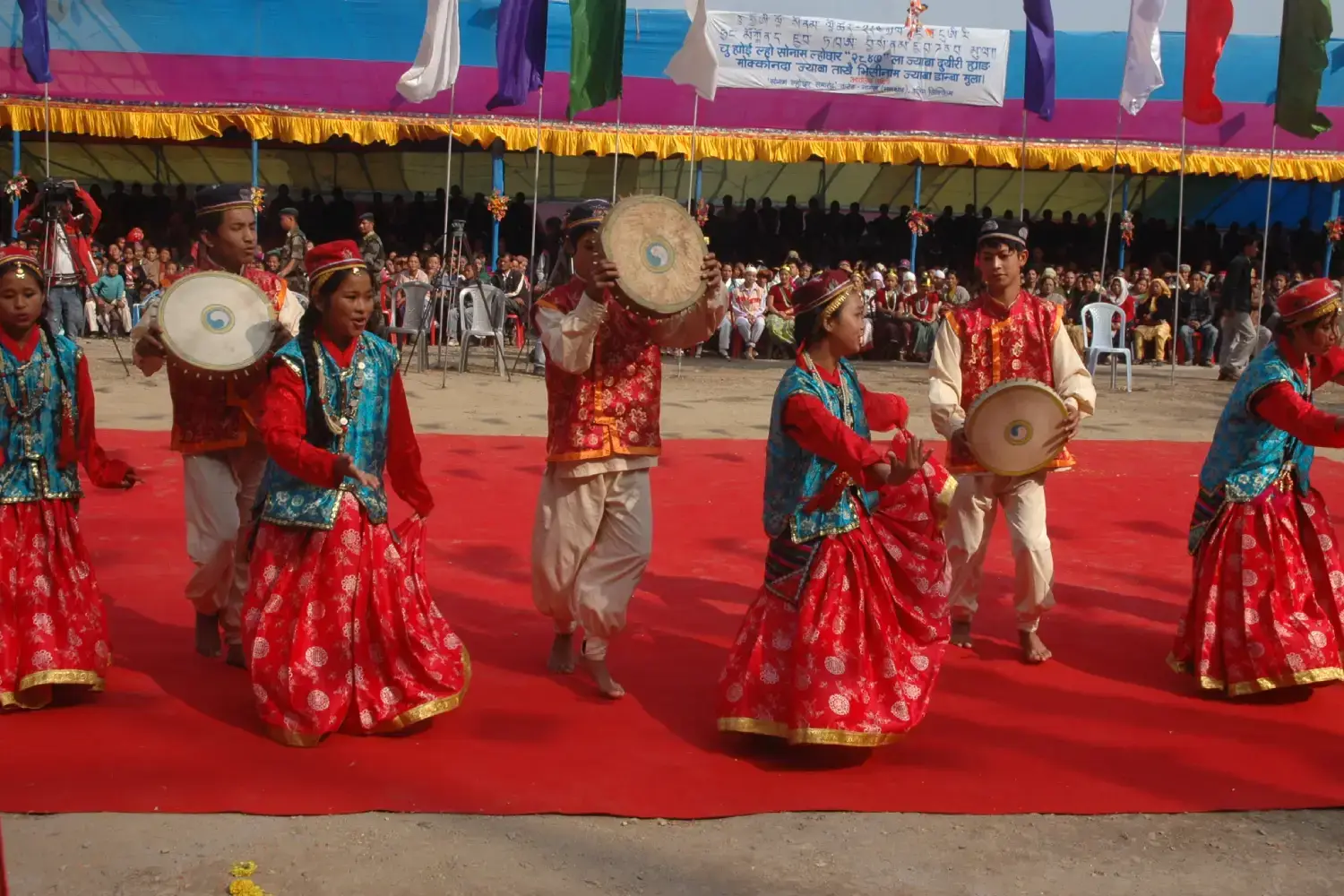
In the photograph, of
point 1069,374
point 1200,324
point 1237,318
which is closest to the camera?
point 1069,374

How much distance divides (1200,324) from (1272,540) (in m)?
16.1

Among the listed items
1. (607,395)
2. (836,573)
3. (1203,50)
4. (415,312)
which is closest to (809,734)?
(836,573)

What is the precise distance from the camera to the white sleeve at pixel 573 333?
4.62 meters

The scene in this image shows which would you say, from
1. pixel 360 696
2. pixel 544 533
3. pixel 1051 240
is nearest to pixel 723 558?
pixel 544 533

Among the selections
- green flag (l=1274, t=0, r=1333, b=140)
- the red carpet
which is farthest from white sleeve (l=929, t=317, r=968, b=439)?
green flag (l=1274, t=0, r=1333, b=140)

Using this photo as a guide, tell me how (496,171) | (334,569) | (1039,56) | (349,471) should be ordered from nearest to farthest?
(349,471) → (334,569) → (1039,56) → (496,171)

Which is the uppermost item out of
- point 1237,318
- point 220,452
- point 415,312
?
point 1237,318

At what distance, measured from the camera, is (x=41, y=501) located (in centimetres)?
450

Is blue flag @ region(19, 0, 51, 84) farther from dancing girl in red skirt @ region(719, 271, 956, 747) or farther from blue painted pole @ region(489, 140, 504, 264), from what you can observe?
dancing girl in red skirt @ region(719, 271, 956, 747)

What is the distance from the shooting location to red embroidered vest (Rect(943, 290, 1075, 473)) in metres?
5.32

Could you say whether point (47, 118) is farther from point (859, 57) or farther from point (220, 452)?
point (859, 57)

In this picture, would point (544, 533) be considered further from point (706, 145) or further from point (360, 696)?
point (706, 145)

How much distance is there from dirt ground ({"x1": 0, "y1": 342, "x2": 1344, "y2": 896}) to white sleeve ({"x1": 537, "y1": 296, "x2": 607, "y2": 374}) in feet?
5.28

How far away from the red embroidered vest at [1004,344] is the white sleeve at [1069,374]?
0.02 metres
